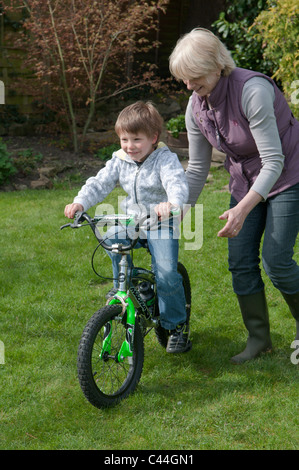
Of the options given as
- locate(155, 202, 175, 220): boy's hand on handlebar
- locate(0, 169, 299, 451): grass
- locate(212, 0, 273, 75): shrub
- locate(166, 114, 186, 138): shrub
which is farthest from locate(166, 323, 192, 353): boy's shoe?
locate(212, 0, 273, 75): shrub

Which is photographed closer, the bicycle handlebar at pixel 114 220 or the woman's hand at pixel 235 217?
the woman's hand at pixel 235 217

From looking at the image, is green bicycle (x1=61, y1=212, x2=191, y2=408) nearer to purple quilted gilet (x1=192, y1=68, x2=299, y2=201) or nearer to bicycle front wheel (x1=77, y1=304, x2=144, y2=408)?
bicycle front wheel (x1=77, y1=304, x2=144, y2=408)

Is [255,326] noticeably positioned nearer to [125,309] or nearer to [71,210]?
[125,309]

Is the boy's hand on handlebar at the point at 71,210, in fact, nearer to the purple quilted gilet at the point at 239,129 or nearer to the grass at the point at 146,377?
the purple quilted gilet at the point at 239,129

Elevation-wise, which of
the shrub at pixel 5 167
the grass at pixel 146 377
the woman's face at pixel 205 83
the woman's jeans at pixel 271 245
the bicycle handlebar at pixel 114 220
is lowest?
the shrub at pixel 5 167

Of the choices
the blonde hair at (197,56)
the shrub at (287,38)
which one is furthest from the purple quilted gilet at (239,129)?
the shrub at (287,38)

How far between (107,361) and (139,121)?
1253mm

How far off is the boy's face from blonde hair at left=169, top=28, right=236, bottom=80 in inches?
15.6

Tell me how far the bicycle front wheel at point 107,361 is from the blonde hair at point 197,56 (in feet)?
3.94

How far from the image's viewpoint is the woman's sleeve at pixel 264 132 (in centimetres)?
286

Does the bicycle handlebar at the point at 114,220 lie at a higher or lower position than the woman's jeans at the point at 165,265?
higher

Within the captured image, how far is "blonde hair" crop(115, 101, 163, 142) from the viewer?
3090mm

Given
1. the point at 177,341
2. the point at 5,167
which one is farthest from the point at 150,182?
the point at 5,167

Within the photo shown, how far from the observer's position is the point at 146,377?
3365 millimetres
